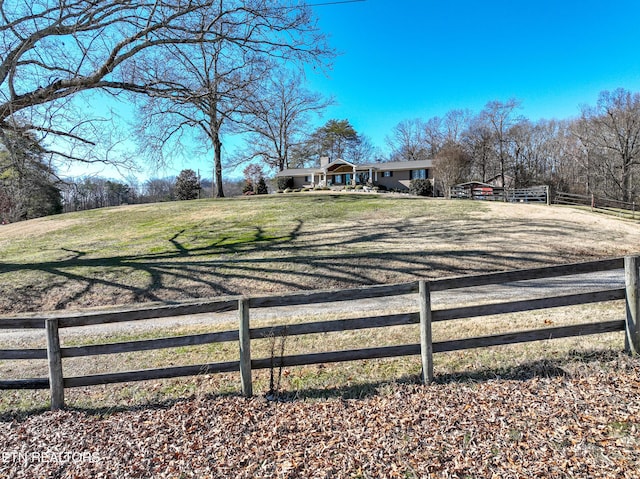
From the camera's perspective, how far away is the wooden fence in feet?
12.8

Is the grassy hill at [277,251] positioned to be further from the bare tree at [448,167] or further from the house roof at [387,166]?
the house roof at [387,166]

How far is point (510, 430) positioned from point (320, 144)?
59873 mm

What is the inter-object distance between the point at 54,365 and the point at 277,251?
351 inches

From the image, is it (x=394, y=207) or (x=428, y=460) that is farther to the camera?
(x=394, y=207)

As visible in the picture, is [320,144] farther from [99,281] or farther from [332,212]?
[99,281]

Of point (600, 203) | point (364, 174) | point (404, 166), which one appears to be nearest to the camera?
point (600, 203)

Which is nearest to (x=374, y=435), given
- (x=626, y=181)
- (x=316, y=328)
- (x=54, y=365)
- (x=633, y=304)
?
(x=316, y=328)

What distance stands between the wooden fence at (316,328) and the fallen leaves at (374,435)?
0.36m

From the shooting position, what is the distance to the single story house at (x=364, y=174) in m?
44.2

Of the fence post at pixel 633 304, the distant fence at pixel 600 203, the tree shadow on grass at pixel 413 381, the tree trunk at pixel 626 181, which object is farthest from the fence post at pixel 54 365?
the tree trunk at pixel 626 181

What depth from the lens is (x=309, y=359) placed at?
3957mm

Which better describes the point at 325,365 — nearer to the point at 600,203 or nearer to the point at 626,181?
the point at 600,203

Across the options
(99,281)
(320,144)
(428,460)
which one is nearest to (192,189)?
(320,144)

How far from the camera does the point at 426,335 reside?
391cm
